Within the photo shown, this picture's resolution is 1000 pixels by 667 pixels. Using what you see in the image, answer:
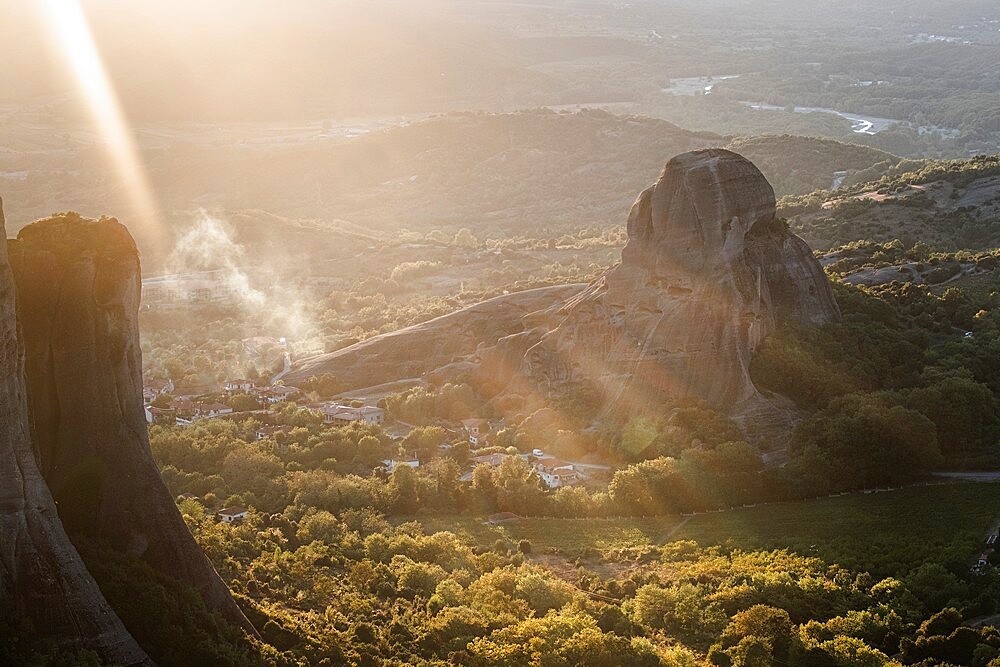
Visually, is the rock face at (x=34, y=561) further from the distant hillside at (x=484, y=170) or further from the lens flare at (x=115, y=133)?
the distant hillside at (x=484, y=170)

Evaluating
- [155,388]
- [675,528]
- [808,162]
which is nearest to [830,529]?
[675,528]

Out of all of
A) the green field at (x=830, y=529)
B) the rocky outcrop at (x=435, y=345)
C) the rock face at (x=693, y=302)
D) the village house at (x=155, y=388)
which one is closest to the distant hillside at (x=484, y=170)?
the rocky outcrop at (x=435, y=345)

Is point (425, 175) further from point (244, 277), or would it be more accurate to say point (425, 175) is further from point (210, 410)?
point (210, 410)

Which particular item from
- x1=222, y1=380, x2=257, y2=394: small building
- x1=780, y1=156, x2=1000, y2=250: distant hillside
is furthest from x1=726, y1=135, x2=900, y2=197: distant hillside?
x1=222, y1=380, x2=257, y2=394: small building

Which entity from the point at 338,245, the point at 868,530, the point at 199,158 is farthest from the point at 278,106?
the point at 868,530

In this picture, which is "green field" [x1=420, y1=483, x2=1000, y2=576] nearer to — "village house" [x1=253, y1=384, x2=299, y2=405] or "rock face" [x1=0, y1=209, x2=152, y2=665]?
"village house" [x1=253, y1=384, x2=299, y2=405]

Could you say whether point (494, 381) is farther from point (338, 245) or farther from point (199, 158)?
point (199, 158)
